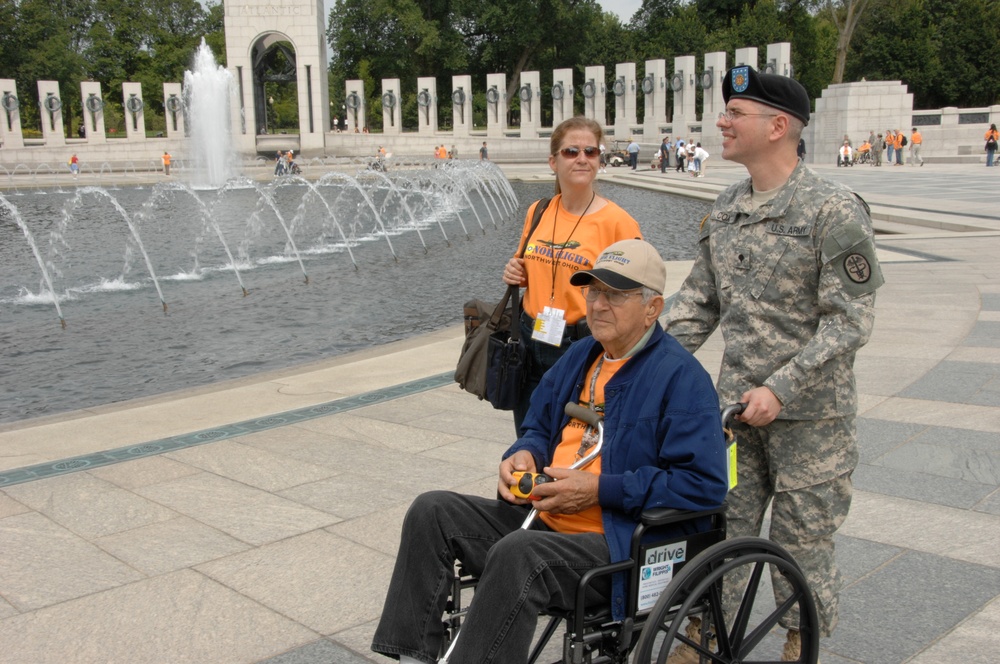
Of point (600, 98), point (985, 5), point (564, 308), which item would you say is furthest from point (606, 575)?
point (985, 5)

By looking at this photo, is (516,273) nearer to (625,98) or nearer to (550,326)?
(550,326)

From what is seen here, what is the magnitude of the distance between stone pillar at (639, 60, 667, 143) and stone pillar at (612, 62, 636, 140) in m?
1.37

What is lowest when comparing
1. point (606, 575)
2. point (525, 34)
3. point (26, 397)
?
point (26, 397)

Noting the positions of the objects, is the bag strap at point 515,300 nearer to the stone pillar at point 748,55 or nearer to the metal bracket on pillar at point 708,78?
the stone pillar at point 748,55

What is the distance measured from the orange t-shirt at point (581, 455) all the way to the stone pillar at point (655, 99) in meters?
51.1

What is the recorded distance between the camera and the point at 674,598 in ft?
8.58

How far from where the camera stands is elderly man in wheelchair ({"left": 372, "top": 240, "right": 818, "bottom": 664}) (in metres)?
2.55

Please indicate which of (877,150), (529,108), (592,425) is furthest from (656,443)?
(529,108)

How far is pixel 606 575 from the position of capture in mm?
2686

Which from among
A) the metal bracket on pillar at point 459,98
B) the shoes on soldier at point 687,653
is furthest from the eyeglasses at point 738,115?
the metal bracket on pillar at point 459,98

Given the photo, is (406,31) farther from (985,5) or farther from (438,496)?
(438,496)

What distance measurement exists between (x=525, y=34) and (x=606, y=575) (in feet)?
249

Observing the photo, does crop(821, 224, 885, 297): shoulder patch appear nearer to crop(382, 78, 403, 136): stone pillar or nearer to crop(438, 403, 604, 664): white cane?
crop(438, 403, 604, 664): white cane

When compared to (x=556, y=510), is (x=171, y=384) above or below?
below
